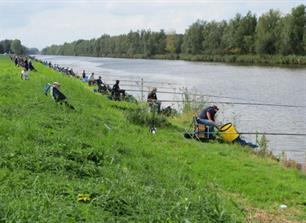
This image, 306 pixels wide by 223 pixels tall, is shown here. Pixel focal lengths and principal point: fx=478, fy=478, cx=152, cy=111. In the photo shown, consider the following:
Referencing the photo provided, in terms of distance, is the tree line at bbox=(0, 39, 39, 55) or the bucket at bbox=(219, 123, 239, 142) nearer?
the bucket at bbox=(219, 123, 239, 142)

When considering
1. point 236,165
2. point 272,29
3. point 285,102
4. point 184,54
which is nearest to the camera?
point 236,165

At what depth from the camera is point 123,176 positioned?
857 centimetres

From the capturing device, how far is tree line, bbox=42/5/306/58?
276 feet

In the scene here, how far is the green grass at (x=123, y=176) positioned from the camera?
6.60 m

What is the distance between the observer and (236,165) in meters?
12.3

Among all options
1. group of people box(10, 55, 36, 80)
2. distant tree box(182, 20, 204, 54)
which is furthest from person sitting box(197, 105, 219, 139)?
distant tree box(182, 20, 204, 54)

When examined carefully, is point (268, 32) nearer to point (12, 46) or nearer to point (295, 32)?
point (295, 32)

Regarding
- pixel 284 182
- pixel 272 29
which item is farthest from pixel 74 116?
pixel 272 29

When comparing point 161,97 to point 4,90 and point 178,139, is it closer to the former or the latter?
point 4,90

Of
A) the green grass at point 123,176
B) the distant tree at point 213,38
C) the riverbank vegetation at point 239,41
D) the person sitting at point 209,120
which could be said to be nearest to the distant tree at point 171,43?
the riverbank vegetation at point 239,41

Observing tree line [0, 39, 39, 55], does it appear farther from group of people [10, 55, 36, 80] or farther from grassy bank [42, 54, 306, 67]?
group of people [10, 55, 36, 80]

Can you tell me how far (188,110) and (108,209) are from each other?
16.6 meters

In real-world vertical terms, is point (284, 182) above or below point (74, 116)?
below

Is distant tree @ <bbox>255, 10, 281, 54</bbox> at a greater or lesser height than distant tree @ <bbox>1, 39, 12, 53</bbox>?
greater
